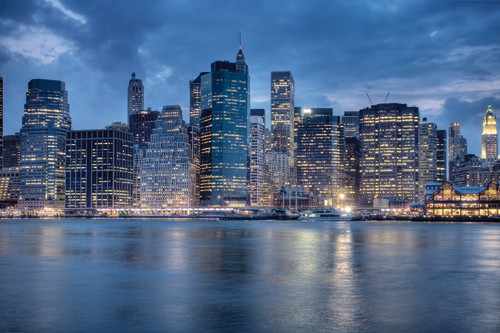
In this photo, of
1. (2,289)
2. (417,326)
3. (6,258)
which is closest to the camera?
(417,326)

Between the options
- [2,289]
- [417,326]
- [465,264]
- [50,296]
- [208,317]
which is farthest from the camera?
[465,264]

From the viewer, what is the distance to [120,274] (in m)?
50.6

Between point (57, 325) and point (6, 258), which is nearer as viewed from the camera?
point (57, 325)

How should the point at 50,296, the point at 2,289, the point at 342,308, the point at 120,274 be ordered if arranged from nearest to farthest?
the point at 342,308, the point at 50,296, the point at 2,289, the point at 120,274

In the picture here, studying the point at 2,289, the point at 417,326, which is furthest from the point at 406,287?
the point at 2,289

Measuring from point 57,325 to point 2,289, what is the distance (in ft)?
45.5

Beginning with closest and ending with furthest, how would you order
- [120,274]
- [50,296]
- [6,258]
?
[50,296], [120,274], [6,258]

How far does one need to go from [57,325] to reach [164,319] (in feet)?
18.3

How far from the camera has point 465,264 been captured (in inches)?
2361

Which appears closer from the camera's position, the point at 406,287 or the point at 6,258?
the point at 406,287

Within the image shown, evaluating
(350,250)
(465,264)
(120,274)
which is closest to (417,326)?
(120,274)

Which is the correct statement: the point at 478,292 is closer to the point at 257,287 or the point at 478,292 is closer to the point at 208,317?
the point at 257,287

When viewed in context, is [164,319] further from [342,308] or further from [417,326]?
[417,326]

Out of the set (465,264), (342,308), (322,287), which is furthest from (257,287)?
(465,264)
